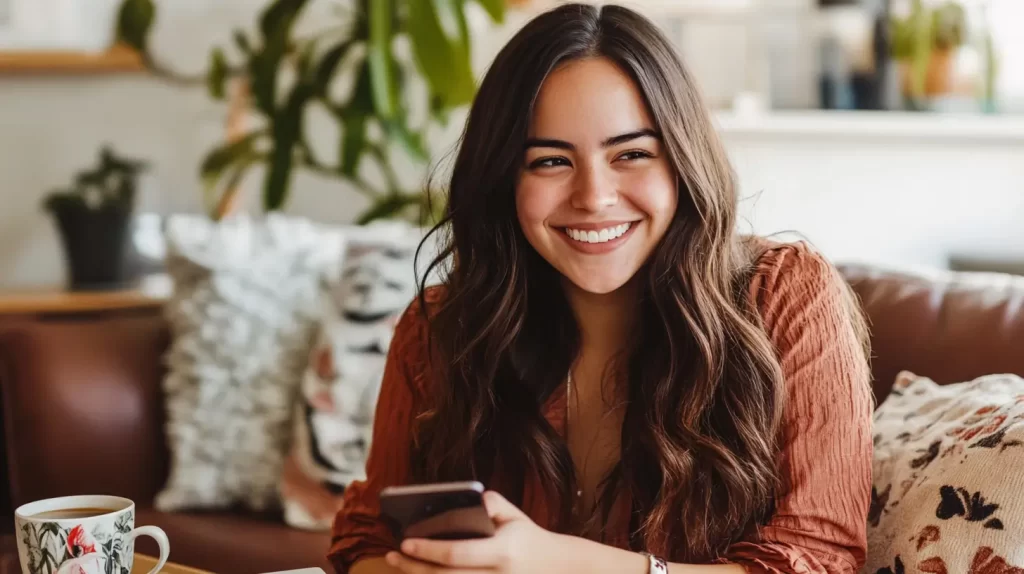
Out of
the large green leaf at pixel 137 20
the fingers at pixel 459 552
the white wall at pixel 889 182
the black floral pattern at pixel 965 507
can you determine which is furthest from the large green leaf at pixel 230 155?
the black floral pattern at pixel 965 507

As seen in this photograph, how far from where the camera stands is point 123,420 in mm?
2002

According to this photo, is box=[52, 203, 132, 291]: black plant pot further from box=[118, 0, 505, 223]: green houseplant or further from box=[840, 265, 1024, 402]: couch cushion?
box=[840, 265, 1024, 402]: couch cushion

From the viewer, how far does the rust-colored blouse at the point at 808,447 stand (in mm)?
1127

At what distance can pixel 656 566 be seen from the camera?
3.55 ft

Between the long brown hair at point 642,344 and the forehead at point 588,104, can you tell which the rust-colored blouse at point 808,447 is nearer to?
the long brown hair at point 642,344

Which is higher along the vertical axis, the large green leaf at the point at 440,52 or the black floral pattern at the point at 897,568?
the large green leaf at the point at 440,52

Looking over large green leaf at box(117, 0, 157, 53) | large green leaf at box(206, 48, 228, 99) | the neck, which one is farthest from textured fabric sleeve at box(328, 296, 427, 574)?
large green leaf at box(117, 0, 157, 53)

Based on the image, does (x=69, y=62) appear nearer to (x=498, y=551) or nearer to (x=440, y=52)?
(x=440, y=52)

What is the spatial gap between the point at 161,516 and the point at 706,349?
1119 mm

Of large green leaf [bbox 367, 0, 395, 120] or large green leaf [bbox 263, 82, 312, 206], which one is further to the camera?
large green leaf [bbox 263, 82, 312, 206]

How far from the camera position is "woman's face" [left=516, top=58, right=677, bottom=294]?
1160mm

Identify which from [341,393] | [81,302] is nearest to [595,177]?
[341,393]

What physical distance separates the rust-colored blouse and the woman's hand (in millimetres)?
220

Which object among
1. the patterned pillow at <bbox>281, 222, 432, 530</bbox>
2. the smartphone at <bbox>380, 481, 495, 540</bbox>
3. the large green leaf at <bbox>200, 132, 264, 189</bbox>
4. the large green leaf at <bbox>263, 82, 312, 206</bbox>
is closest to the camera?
the smartphone at <bbox>380, 481, 495, 540</bbox>
